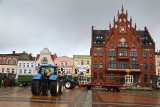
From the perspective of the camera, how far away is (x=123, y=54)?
6925cm

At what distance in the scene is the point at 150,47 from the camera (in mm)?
70812

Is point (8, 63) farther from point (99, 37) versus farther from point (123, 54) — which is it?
point (123, 54)

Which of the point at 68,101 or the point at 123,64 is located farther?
the point at 123,64

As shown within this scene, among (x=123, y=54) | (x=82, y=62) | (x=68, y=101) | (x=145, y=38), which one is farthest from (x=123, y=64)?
(x=68, y=101)

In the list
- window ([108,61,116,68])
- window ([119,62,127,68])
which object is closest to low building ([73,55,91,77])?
window ([108,61,116,68])

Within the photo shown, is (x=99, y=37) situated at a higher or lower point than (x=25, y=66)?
higher

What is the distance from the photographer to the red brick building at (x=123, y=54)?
6900cm

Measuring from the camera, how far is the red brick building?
226 ft

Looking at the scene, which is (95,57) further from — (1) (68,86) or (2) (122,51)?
(1) (68,86)

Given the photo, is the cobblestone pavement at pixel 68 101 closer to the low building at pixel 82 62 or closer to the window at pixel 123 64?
the window at pixel 123 64

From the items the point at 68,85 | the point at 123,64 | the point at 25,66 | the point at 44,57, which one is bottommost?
the point at 68,85

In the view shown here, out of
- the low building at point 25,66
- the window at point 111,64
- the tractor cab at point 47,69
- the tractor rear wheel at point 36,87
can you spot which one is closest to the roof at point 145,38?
the window at point 111,64

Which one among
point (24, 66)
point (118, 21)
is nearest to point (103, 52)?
point (118, 21)

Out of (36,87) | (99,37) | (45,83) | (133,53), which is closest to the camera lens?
(36,87)
